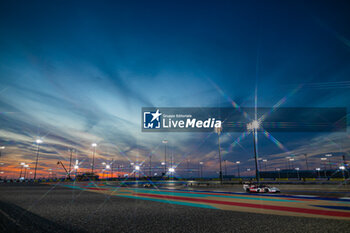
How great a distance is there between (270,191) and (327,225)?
44.6 feet

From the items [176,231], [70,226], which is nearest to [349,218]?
[176,231]

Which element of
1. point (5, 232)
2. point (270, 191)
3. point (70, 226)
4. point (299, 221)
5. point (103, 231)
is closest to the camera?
point (5, 232)

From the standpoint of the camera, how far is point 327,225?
5984 mm

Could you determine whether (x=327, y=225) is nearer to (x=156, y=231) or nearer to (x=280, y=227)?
(x=280, y=227)

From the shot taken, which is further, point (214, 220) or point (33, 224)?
point (214, 220)

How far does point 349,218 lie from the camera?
6961 millimetres

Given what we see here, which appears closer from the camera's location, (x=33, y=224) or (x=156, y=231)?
(x=156, y=231)

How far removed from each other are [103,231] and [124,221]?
138 cm

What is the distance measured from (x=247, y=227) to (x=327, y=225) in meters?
2.48

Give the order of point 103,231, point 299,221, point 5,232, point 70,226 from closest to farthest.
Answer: point 5,232 < point 103,231 < point 70,226 < point 299,221

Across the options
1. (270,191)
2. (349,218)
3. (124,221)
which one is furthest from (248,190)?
(124,221)

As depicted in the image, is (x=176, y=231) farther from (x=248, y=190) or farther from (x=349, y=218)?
(x=248, y=190)

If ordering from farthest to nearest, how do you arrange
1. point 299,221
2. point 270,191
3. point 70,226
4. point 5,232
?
point 270,191 < point 299,221 < point 70,226 < point 5,232

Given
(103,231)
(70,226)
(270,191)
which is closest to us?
(103,231)
